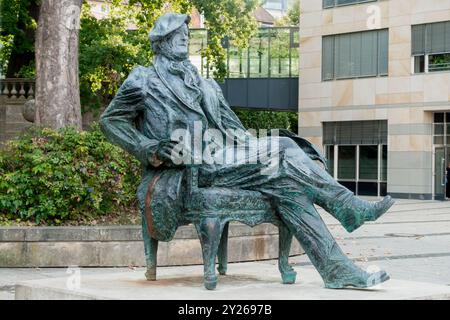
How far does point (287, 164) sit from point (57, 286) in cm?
193

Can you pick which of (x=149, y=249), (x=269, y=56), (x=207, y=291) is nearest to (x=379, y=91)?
(x=269, y=56)

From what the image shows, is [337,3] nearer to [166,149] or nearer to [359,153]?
[359,153]

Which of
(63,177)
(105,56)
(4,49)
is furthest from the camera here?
(4,49)

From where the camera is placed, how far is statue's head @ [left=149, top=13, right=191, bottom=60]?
22.1 feet

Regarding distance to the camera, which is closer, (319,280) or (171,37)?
(171,37)

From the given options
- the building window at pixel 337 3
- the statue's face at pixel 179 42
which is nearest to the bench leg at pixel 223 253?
the statue's face at pixel 179 42

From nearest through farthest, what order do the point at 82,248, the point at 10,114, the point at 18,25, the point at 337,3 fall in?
the point at 82,248 < the point at 10,114 < the point at 18,25 < the point at 337,3

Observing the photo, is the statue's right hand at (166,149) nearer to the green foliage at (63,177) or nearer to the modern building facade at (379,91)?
the green foliage at (63,177)

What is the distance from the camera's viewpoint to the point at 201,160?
6.46 meters

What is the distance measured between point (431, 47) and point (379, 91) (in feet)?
9.13

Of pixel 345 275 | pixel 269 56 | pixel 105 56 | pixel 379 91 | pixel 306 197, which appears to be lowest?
pixel 345 275

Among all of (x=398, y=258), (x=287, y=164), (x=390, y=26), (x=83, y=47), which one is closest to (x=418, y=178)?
(x=390, y=26)

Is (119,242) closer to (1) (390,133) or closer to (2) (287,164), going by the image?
(2) (287,164)

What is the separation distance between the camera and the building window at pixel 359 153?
116 ft
